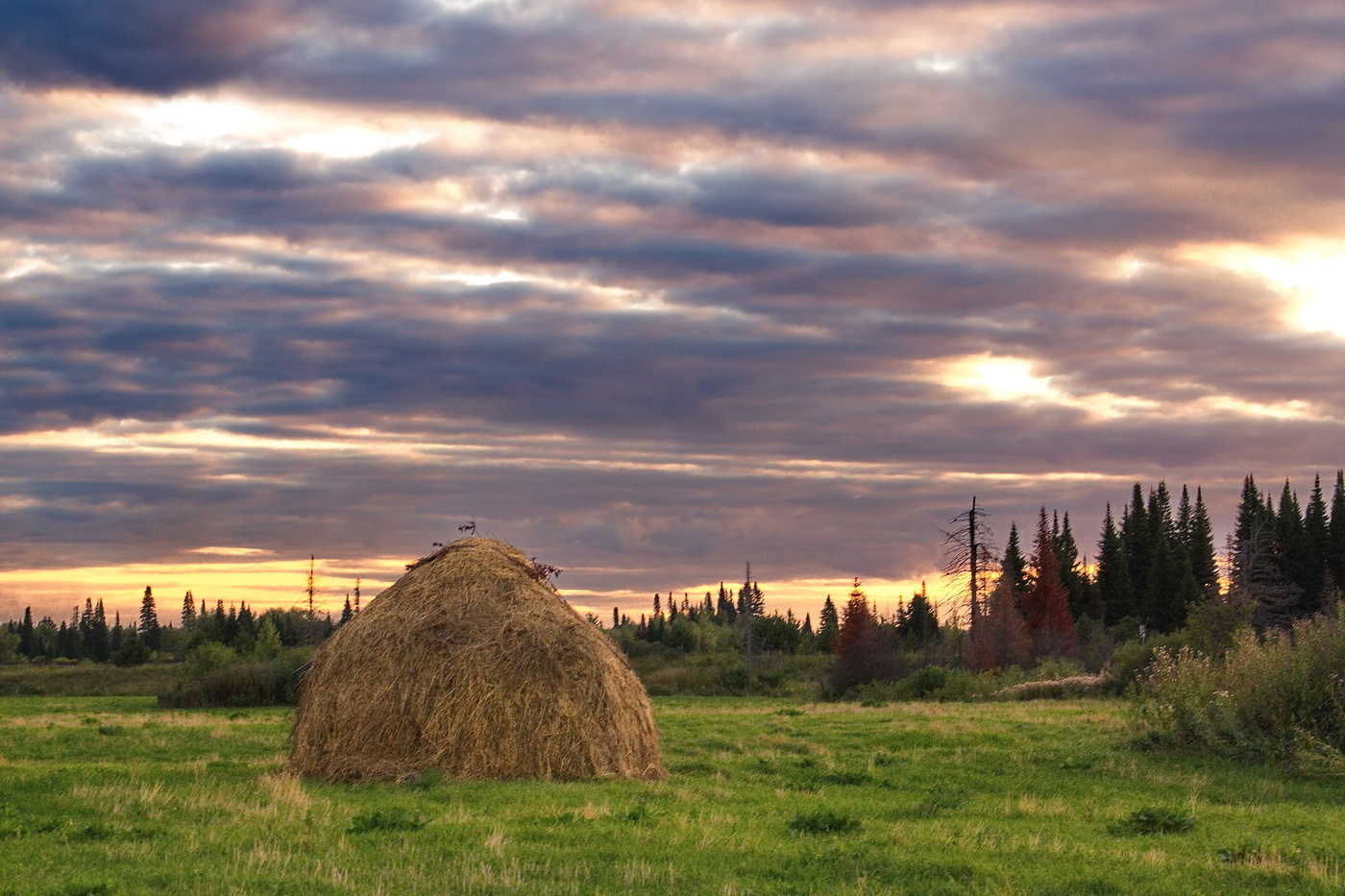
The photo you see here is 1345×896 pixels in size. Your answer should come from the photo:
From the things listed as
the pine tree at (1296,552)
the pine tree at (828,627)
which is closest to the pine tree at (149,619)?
the pine tree at (828,627)

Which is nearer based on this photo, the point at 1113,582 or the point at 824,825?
the point at 824,825

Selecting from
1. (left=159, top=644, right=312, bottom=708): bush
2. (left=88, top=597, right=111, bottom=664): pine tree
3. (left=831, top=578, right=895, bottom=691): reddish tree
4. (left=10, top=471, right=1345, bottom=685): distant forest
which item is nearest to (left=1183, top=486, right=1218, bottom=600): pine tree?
(left=10, top=471, right=1345, bottom=685): distant forest

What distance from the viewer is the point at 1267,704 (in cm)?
2455

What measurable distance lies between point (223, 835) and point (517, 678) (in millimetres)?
7297

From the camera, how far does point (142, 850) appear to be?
1265 centimetres

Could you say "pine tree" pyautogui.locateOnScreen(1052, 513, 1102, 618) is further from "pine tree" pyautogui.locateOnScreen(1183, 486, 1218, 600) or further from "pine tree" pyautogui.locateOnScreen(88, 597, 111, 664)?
"pine tree" pyautogui.locateOnScreen(88, 597, 111, 664)

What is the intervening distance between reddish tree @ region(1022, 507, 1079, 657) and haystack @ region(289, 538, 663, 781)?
60.3 metres

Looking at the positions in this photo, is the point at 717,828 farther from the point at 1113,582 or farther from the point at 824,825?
the point at 1113,582

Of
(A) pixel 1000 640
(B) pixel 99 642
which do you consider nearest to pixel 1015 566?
(A) pixel 1000 640

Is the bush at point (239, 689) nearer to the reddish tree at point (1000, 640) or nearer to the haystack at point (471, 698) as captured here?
the reddish tree at point (1000, 640)

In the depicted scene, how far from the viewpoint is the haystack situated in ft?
65.8

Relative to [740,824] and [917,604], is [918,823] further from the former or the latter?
[917,604]

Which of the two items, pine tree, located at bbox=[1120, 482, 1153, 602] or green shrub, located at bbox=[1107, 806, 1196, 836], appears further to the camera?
pine tree, located at bbox=[1120, 482, 1153, 602]

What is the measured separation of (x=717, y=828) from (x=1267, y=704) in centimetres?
1597
